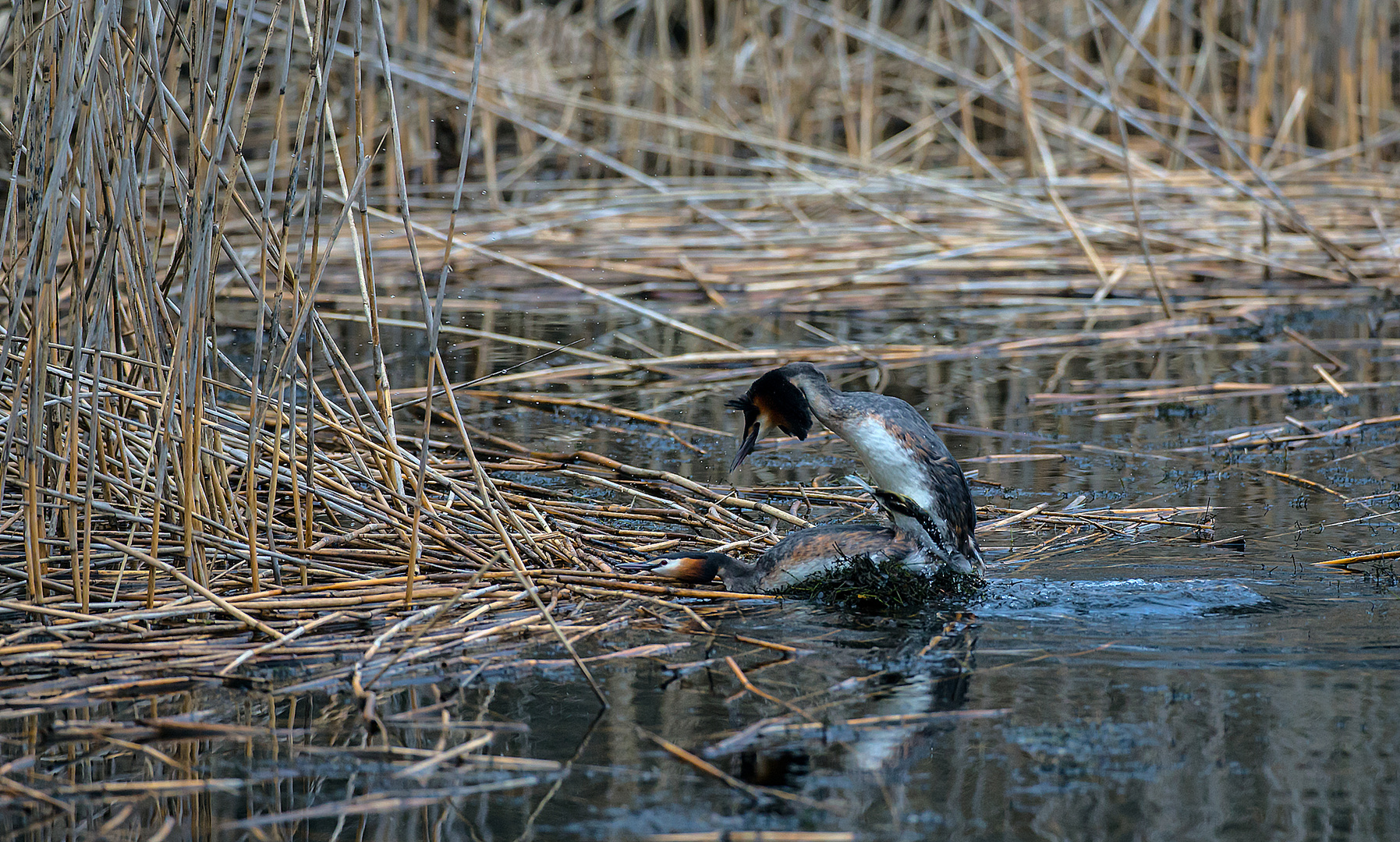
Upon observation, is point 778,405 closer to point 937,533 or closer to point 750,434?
point 750,434

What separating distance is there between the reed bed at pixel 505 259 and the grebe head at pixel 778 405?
375 mm

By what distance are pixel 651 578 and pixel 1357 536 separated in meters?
1.86

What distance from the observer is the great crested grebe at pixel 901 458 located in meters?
3.49

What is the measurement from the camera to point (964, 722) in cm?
266

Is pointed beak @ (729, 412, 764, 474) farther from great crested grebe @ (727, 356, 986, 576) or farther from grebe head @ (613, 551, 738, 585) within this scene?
grebe head @ (613, 551, 738, 585)

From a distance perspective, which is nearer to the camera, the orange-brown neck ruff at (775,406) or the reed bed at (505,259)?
the reed bed at (505,259)

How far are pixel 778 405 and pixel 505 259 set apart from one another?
222 centimetres

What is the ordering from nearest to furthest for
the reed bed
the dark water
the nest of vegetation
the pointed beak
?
1. the dark water
2. the reed bed
3. the nest of vegetation
4. the pointed beak

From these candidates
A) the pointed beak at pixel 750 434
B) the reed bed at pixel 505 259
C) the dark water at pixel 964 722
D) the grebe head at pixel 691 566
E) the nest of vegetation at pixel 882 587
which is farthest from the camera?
the pointed beak at pixel 750 434

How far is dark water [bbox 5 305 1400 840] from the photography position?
2.29 meters

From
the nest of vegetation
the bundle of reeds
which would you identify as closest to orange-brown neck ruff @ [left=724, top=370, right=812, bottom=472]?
the nest of vegetation

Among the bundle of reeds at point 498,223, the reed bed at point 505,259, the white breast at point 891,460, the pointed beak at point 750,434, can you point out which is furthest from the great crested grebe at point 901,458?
the bundle of reeds at point 498,223

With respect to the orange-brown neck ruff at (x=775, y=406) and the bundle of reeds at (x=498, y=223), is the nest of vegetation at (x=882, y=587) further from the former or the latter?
the bundle of reeds at (x=498, y=223)

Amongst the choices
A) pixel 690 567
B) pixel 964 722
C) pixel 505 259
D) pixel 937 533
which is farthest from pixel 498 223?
pixel 964 722
